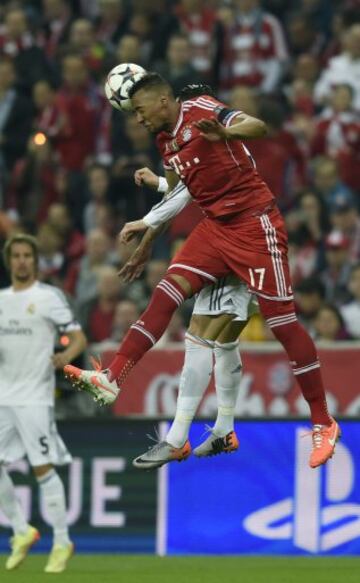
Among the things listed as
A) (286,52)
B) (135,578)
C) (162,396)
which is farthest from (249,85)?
(135,578)

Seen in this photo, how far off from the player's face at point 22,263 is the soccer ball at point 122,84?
341cm

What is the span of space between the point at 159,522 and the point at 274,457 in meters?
1.08

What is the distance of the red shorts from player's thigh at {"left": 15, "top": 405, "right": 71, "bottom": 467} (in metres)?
3.51

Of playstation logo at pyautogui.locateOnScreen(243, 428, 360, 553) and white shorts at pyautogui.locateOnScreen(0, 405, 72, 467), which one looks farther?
playstation logo at pyautogui.locateOnScreen(243, 428, 360, 553)

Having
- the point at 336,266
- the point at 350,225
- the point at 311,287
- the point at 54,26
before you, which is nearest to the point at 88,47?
the point at 54,26

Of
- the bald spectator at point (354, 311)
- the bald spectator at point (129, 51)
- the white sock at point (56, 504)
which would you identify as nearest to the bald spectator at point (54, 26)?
the bald spectator at point (129, 51)

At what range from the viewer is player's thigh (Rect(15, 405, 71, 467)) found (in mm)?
14523

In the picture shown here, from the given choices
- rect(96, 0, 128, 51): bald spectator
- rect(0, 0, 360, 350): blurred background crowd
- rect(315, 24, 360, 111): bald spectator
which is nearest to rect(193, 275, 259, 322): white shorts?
rect(0, 0, 360, 350): blurred background crowd

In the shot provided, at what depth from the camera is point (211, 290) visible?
11.5 m

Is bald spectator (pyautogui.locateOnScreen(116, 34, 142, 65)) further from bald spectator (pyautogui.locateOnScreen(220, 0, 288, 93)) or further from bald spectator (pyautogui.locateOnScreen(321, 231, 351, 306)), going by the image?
bald spectator (pyautogui.locateOnScreen(321, 231, 351, 306))

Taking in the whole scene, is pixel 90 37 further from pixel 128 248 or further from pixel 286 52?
pixel 128 248

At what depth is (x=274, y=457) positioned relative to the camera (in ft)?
50.4

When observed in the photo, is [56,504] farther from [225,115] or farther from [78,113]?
[78,113]

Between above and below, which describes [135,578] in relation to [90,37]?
below
